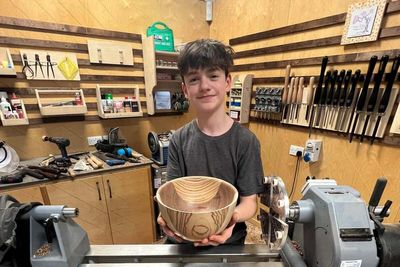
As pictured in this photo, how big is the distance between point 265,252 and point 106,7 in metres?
2.40

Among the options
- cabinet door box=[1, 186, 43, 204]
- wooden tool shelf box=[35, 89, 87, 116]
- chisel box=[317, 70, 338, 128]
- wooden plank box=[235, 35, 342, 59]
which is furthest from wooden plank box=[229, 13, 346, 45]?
cabinet door box=[1, 186, 43, 204]

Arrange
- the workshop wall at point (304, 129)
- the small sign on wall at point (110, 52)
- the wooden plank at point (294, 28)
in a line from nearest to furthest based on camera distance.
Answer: the workshop wall at point (304, 129) → the wooden plank at point (294, 28) → the small sign on wall at point (110, 52)

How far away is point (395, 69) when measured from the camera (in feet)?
4.01

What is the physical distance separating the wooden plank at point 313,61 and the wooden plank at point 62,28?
126cm

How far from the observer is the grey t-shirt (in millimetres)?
870

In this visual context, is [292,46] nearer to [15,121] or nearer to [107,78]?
[107,78]

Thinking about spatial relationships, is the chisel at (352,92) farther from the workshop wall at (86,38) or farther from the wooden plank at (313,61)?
the workshop wall at (86,38)

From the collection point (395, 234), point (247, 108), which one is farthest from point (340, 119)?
point (395, 234)

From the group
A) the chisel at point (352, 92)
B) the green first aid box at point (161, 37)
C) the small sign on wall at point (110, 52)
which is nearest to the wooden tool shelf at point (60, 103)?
the small sign on wall at point (110, 52)

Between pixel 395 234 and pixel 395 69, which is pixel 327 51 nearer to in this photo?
pixel 395 69

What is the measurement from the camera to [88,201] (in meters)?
1.67

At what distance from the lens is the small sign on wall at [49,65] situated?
1.73 meters

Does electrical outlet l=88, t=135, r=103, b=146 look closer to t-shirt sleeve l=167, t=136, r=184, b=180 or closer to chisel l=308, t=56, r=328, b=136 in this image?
t-shirt sleeve l=167, t=136, r=184, b=180

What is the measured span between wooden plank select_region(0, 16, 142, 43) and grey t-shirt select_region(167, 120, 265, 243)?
5.62 ft
